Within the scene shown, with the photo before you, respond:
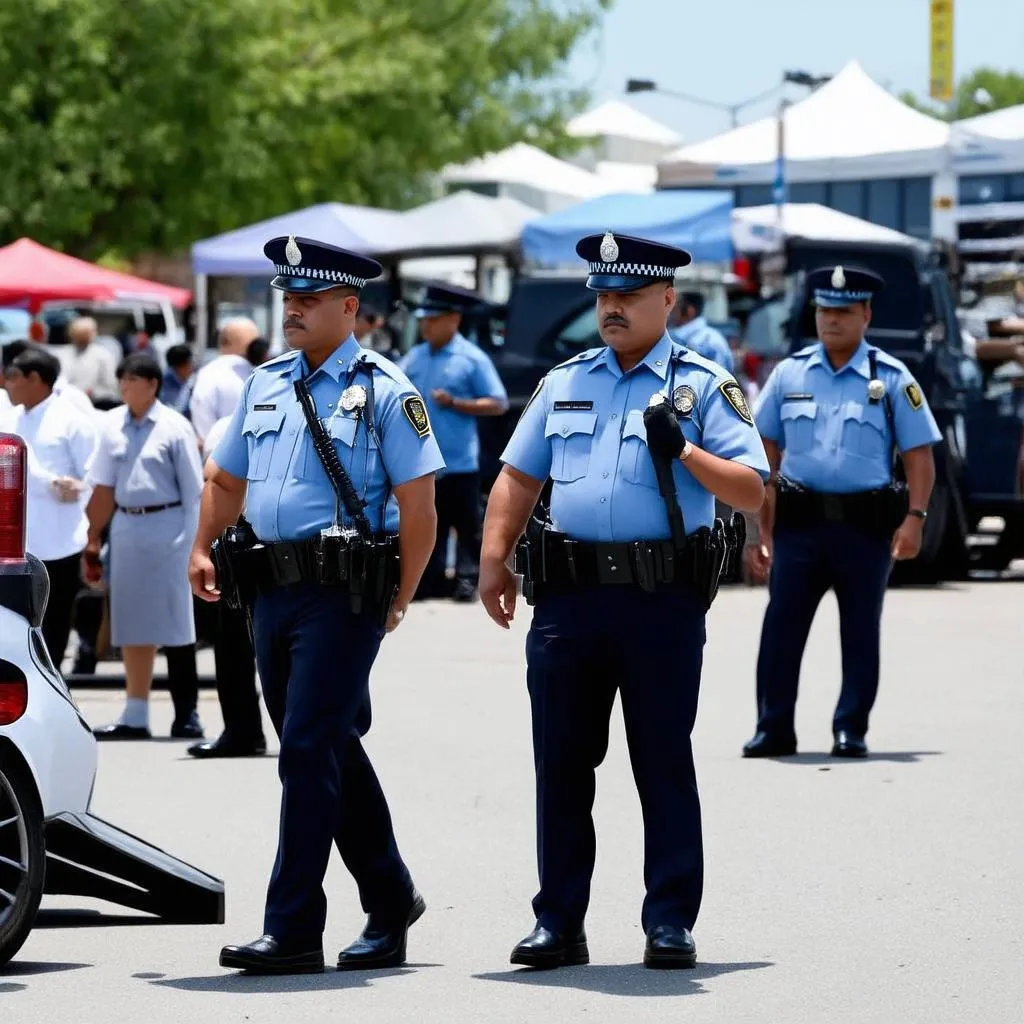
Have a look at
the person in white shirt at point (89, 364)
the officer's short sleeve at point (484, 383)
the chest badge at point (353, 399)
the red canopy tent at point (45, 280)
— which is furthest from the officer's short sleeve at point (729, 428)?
the red canopy tent at point (45, 280)

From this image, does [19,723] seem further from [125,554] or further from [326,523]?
[125,554]

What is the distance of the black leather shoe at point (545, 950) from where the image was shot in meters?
6.61

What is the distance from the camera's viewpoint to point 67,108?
1476 inches

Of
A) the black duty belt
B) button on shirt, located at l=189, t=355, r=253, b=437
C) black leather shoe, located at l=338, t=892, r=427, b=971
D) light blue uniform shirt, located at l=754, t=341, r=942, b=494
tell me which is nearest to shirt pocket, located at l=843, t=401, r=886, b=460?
light blue uniform shirt, located at l=754, t=341, r=942, b=494

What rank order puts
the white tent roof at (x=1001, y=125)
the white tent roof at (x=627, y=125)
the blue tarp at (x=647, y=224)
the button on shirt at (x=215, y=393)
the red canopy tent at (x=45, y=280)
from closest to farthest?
the button on shirt at (x=215, y=393), the blue tarp at (x=647, y=224), the white tent roof at (x=1001, y=125), the red canopy tent at (x=45, y=280), the white tent roof at (x=627, y=125)

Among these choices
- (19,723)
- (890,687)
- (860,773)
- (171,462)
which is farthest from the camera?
(890,687)

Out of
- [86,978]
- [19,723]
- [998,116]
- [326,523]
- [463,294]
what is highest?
[998,116]

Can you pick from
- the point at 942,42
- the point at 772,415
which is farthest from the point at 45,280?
the point at 942,42

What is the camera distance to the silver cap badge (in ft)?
21.7

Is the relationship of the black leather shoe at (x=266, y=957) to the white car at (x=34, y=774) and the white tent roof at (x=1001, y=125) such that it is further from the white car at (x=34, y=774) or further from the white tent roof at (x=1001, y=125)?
the white tent roof at (x=1001, y=125)

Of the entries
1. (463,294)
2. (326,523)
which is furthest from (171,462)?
(463,294)

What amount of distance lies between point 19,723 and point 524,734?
17.4ft

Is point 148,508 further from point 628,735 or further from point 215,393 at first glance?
point 628,735

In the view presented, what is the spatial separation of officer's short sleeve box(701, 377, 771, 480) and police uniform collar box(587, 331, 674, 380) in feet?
0.42
